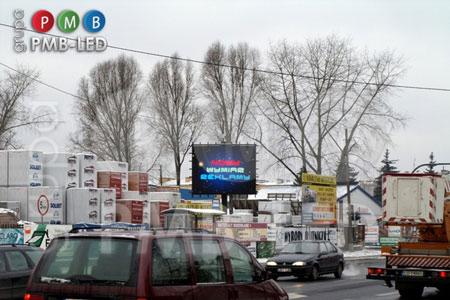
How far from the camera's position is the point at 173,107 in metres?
68.2

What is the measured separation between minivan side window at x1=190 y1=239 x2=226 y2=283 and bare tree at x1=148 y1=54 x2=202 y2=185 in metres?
59.2

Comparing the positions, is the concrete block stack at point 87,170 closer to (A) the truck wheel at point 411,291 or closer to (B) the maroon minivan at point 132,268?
(A) the truck wheel at point 411,291

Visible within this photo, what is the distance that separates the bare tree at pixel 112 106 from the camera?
62.1 meters

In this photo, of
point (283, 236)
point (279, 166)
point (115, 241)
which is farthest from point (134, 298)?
point (279, 166)

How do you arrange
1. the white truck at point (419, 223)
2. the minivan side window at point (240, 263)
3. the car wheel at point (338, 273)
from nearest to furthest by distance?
the minivan side window at point (240, 263) < the white truck at point (419, 223) < the car wheel at point (338, 273)

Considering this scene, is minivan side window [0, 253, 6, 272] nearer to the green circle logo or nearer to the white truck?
Answer: the white truck

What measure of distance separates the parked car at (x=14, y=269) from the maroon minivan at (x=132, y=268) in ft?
16.4

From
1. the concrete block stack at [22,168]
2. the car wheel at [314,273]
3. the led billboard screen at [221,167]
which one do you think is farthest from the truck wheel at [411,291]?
the led billboard screen at [221,167]

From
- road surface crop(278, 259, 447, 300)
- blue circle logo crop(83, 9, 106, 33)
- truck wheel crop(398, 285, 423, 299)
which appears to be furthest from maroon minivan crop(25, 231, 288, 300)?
blue circle logo crop(83, 9, 106, 33)

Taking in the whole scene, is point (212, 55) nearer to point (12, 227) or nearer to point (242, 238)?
point (242, 238)

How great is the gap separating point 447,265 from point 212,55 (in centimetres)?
5123

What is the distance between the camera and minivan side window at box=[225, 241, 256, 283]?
8406mm

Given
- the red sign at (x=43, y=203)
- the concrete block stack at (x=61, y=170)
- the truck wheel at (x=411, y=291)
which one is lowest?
the truck wheel at (x=411, y=291)

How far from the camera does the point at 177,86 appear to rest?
2657 inches
